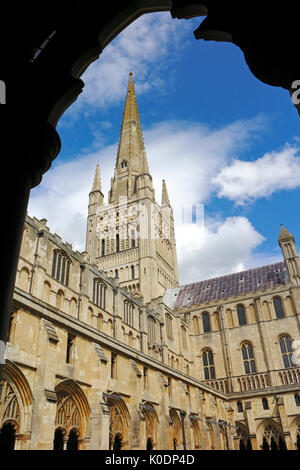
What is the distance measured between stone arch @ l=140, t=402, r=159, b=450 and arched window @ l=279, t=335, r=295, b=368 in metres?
23.5


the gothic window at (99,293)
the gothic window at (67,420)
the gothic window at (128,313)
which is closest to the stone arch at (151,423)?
the gothic window at (67,420)

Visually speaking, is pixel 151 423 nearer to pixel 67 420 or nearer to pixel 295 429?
pixel 67 420

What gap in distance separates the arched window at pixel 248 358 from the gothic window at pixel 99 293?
19.1 m

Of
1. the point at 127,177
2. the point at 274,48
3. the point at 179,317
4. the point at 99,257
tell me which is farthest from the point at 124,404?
the point at 127,177

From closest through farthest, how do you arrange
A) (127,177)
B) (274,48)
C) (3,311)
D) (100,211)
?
(3,311) < (274,48) < (100,211) < (127,177)

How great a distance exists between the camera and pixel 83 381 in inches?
637

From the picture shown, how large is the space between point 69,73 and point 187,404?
85.9ft

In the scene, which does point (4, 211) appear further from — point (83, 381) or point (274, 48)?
point (83, 381)

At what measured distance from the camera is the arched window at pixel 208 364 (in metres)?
43.7

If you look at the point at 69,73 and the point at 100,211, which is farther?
the point at 100,211

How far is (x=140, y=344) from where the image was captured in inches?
1451

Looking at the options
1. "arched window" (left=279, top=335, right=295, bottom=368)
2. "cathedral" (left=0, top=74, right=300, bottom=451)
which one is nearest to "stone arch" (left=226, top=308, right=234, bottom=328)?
"cathedral" (left=0, top=74, right=300, bottom=451)

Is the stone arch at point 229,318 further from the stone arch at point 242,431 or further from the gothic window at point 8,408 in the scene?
the gothic window at point 8,408

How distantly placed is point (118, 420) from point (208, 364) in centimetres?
2812
